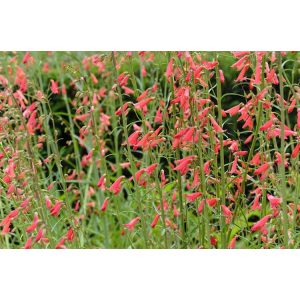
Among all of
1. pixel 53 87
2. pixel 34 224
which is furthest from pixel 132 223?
pixel 53 87

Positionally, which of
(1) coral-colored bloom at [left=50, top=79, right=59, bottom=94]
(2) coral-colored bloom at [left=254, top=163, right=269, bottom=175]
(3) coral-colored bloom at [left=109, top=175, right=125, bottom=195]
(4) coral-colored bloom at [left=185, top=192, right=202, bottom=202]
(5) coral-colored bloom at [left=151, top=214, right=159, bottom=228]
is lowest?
(5) coral-colored bloom at [left=151, top=214, right=159, bottom=228]

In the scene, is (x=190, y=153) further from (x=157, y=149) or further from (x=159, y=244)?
(x=159, y=244)

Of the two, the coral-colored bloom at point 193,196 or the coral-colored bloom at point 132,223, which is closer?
the coral-colored bloom at point 193,196

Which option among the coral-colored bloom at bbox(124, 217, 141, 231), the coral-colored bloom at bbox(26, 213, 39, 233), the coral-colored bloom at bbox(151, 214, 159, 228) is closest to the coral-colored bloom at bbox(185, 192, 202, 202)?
the coral-colored bloom at bbox(151, 214, 159, 228)

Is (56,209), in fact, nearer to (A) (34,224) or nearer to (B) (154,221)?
(A) (34,224)

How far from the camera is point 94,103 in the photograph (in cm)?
347

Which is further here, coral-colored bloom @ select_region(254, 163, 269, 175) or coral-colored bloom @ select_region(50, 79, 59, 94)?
coral-colored bloom @ select_region(50, 79, 59, 94)

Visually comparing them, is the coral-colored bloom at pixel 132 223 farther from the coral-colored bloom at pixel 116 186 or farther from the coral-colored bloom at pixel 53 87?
the coral-colored bloom at pixel 53 87

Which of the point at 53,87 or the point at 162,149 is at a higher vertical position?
the point at 53,87

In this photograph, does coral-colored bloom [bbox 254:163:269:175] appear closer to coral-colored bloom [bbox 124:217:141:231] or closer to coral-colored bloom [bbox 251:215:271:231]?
coral-colored bloom [bbox 251:215:271:231]

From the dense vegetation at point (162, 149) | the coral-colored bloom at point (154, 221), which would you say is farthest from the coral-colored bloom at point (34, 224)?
the coral-colored bloom at point (154, 221)
